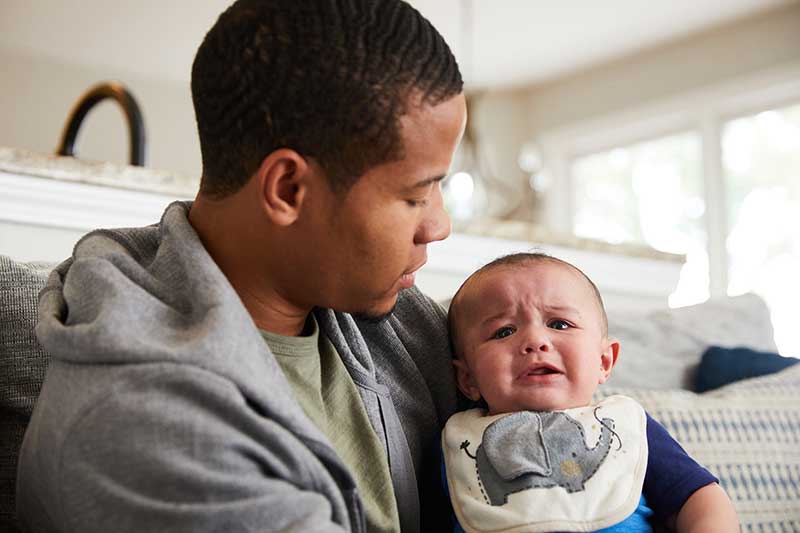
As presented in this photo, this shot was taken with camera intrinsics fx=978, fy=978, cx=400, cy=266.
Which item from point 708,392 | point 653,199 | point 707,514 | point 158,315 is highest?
point 158,315

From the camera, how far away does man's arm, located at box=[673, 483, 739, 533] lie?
3.77ft

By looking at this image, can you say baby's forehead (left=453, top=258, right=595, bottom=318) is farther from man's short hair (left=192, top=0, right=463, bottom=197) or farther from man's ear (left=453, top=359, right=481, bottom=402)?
man's short hair (left=192, top=0, right=463, bottom=197)

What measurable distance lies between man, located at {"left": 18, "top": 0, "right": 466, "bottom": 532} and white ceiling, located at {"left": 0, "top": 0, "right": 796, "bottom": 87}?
Result: 4.95 m

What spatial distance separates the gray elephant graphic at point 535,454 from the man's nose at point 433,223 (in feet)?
0.96

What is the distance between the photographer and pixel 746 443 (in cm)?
153

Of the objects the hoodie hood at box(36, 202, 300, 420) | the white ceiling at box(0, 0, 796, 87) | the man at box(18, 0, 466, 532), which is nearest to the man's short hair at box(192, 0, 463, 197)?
the man at box(18, 0, 466, 532)

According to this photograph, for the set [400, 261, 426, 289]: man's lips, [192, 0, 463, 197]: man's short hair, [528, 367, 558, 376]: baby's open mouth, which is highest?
[192, 0, 463, 197]: man's short hair

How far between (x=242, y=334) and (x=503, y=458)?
0.43 meters

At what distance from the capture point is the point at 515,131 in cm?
803

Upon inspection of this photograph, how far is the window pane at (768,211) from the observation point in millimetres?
6109

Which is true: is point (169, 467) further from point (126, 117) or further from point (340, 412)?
point (126, 117)

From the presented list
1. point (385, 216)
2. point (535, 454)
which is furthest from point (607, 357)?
point (385, 216)

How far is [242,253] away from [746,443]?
901mm

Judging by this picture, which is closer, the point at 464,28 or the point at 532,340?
the point at 532,340
